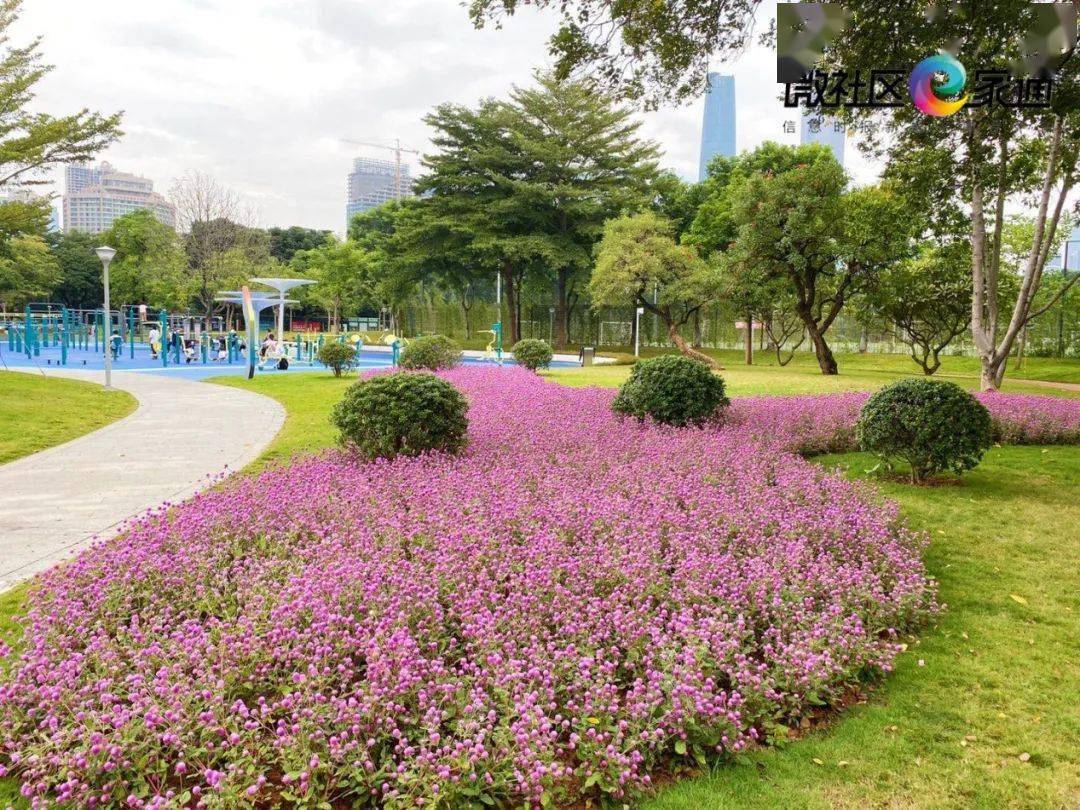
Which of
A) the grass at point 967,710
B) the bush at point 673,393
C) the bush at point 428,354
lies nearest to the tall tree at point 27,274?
the bush at point 428,354

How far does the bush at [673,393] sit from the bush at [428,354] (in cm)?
838

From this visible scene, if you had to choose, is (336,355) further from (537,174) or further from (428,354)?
(537,174)

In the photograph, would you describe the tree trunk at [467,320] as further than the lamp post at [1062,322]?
Yes

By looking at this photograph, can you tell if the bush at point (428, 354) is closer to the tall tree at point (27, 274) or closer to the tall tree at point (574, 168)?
the tall tree at point (574, 168)

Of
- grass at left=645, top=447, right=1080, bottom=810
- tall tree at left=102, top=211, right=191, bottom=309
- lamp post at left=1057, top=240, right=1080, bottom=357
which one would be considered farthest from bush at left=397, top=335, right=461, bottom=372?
tall tree at left=102, top=211, right=191, bottom=309

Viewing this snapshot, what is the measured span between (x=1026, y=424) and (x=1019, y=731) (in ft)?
26.9

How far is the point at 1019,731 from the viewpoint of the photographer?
3.04 m

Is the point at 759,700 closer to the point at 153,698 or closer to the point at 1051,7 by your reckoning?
the point at 153,698

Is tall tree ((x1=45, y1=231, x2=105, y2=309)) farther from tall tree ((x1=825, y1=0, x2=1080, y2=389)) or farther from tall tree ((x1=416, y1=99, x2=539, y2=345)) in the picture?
tall tree ((x1=825, y1=0, x2=1080, y2=389))

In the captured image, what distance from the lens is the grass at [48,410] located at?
28.9 feet

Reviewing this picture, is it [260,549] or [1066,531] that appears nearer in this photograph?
[260,549]

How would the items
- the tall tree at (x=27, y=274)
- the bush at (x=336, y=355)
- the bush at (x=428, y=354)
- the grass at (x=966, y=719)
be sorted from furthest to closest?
the tall tree at (x=27, y=274), the bush at (x=336, y=355), the bush at (x=428, y=354), the grass at (x=966, y=719)

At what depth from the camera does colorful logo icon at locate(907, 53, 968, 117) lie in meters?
8.19

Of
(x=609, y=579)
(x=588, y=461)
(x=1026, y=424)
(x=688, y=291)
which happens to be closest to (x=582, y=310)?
(x=688, y=291)
